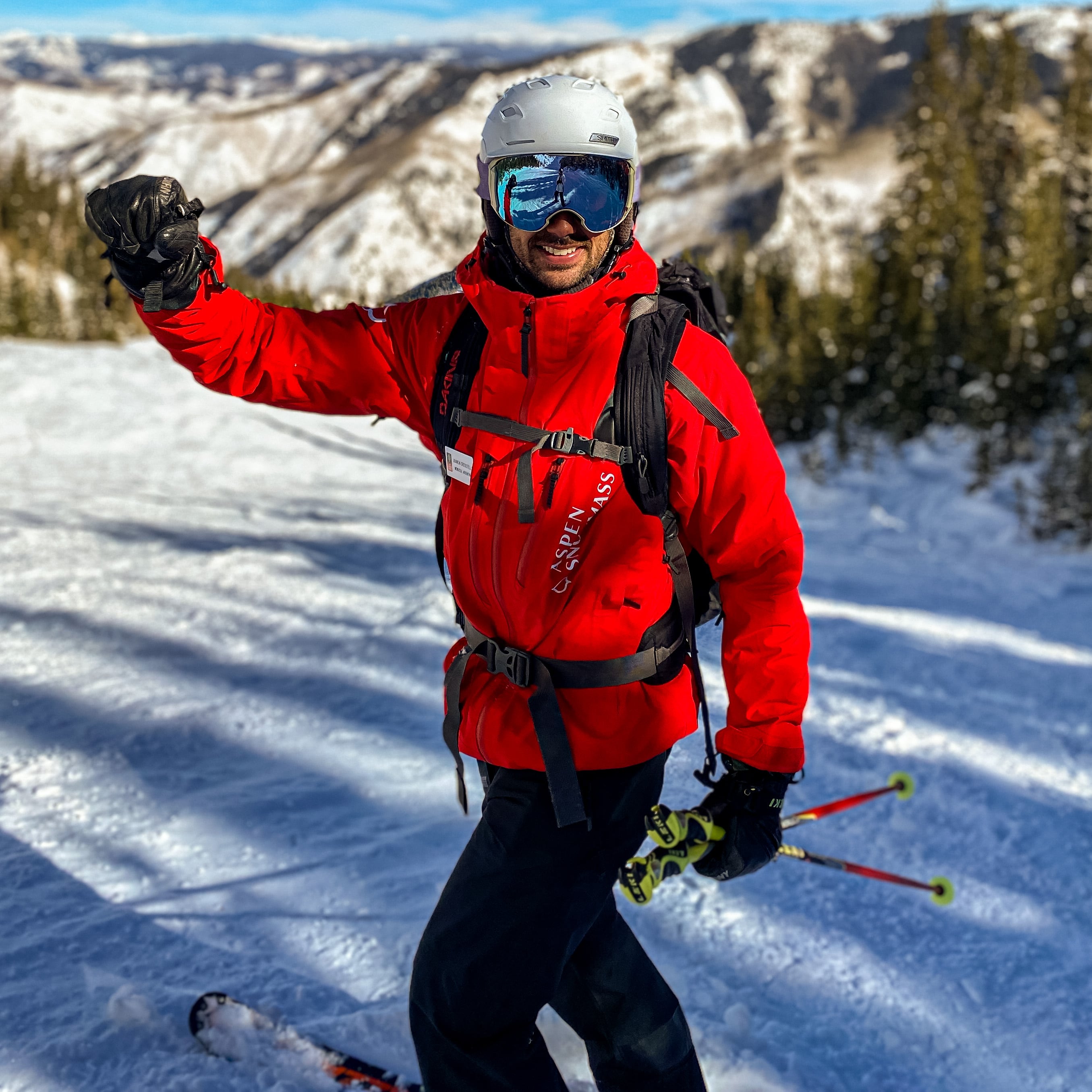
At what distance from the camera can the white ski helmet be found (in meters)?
1.95

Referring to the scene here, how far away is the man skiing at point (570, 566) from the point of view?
1786mm

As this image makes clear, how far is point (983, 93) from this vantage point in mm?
29219

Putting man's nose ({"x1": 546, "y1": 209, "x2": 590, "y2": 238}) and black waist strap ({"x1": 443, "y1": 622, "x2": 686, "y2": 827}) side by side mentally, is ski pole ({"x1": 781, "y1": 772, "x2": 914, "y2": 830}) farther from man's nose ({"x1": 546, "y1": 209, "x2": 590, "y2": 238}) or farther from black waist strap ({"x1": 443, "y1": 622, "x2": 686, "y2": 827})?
man's nose ({"x1": 546, "y1": 209, "x2": 590, "y2": 238})

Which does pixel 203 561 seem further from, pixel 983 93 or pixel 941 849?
pixel 983 93

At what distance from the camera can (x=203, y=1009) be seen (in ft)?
8.50

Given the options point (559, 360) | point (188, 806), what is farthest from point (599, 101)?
point (188, 806)

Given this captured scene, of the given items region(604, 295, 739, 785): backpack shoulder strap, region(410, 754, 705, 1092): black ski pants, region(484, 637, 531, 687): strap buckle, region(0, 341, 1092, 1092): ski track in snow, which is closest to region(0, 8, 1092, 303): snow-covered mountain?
region(604, 295, 739, 785): backpack shoulder strap

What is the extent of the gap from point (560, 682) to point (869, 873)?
62.3 inches

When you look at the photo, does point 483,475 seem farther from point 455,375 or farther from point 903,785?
point 903,785

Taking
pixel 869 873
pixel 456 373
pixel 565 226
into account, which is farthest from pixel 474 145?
pixel 869 873

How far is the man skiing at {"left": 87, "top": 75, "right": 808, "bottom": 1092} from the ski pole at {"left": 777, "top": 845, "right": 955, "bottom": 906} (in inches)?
19.0

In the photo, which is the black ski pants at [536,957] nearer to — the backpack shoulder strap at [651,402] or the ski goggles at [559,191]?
the backpack shoulder strap at [651,402]

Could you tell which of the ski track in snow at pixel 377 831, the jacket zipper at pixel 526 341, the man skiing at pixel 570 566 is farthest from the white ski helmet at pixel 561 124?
the ski track in snow at pixel 377 831

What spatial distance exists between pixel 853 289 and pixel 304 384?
20695 millimetres
